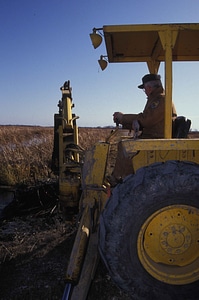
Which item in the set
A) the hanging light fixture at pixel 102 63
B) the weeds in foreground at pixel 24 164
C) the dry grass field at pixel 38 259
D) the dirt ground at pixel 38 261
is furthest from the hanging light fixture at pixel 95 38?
the weeds in foreground at pixel 24 164

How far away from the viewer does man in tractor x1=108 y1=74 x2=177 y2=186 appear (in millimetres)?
3539

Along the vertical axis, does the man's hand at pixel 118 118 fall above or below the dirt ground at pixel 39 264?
above

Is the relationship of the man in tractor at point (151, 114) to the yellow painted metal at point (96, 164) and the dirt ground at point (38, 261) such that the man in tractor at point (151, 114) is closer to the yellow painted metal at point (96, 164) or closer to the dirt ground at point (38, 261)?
the yellow painted metal at point (96, 164)

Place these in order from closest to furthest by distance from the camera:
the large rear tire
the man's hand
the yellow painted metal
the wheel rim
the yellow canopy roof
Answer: the large rear tire, the wheel rim, the yellow canopy roof, the yellow painted metal, the man's hand

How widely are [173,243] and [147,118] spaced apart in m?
1.52

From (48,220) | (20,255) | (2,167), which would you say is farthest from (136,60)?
(2,167)

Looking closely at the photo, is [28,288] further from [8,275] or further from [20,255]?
[20,255]

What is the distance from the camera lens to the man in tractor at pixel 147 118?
3539 mm

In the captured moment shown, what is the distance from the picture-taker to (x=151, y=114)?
3531mm

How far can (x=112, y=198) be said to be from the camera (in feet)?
8.25

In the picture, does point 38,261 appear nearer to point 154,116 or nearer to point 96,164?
point 96,164

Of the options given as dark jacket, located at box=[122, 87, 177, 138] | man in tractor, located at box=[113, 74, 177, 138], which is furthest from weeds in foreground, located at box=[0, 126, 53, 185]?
dark jacket, located at box=[122, 87, 177, 138]

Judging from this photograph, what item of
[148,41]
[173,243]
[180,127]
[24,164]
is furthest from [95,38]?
[24,164]

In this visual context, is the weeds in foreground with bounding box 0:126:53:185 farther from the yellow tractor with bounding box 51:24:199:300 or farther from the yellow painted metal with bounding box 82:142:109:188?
the yellow tractor with bounding box 51:24:199:300
